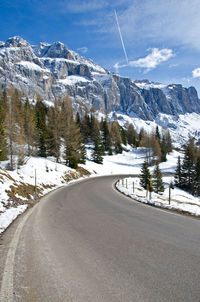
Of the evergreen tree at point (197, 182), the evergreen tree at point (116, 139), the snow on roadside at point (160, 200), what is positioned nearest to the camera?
the snow on roadside at point (160, 200)

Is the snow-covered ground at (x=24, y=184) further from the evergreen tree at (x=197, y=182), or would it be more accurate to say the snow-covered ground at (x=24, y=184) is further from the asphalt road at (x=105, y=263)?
the evergreen tree at (x=197, y=182)

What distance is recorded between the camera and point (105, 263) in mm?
3762

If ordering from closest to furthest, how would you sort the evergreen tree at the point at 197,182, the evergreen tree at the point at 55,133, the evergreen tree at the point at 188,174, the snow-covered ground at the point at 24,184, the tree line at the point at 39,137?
the snow-covered ground at the point at 24,184
the tree line at the point at 39,137
the evergreen tree at the point at 55,133
the evergreen tree at the point at 197,182
the evergreen tree at the point at 188,174

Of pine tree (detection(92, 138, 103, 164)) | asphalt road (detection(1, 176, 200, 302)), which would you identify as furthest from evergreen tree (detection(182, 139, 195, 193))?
asphalt road (detection(1, 176, 200, 302))

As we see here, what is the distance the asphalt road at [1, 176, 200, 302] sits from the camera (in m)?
2.80

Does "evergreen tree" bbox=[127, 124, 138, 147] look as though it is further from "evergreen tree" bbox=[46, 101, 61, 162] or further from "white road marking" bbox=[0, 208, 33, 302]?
"white road marking" bbox=[0, 208, 33, 302]

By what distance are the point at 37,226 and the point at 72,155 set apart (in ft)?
91.0

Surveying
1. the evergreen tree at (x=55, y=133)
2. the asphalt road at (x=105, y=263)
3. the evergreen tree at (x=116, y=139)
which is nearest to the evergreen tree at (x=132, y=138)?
the evergreen tree at (x=116, y=139)

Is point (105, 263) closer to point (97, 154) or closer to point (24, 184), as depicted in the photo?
point (24, 184)

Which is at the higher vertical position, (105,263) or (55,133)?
(55,133)

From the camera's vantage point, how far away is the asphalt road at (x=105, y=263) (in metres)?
2.80

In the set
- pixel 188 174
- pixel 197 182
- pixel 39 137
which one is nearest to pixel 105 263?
pixel 39 137

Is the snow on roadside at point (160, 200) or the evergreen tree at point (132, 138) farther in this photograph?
the evergreen tree at point (132, 138)

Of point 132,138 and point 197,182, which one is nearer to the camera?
point 197,182
